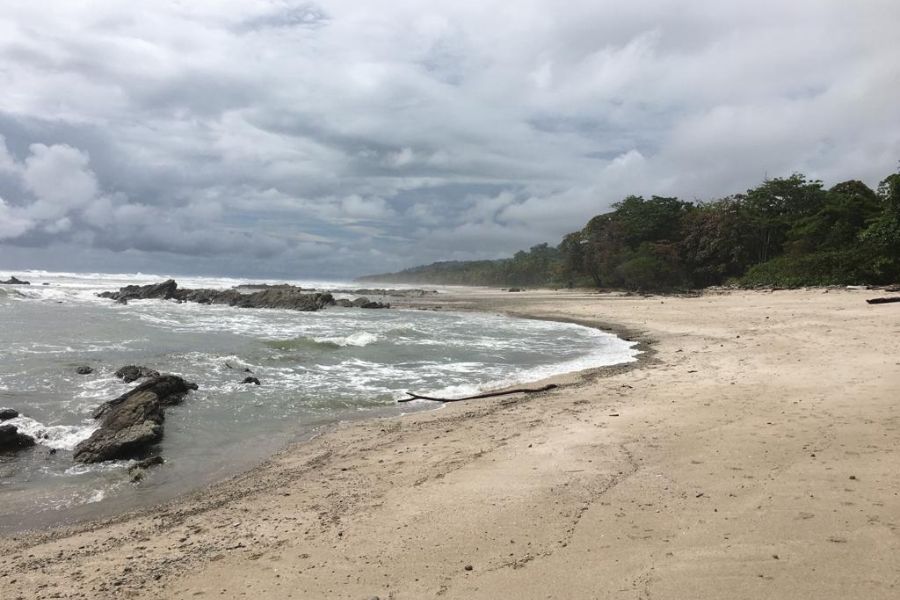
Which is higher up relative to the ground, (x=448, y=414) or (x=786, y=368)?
(x=786, y=368)

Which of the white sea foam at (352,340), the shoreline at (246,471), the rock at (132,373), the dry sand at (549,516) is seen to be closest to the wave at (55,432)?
the shoreline at (246,471)

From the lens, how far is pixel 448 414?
919 cm

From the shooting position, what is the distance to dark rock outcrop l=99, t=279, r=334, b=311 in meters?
40.3

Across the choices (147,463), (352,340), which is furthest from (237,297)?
(147,463)

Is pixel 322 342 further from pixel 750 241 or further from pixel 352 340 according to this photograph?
pixel 750 241

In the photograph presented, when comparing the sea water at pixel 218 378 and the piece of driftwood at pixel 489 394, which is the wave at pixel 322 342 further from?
the piece of driftwood at pixel 489 394

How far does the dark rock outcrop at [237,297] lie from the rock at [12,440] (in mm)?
31061

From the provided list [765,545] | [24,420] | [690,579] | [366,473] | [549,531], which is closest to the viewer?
[690,579]

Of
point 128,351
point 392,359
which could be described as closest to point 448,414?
point 392,359

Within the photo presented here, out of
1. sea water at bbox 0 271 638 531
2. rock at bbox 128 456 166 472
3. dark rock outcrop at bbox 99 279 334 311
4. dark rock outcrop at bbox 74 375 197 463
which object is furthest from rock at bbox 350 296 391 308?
rock at bbox 128 456 166 472

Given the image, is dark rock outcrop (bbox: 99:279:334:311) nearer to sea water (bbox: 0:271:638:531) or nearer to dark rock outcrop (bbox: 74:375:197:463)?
sea water (bbox: 0:271:638:531)

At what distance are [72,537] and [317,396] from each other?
6275 mm

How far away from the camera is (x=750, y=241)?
49219 millimetres

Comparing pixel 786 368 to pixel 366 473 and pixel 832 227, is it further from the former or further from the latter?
pixel 832 227
